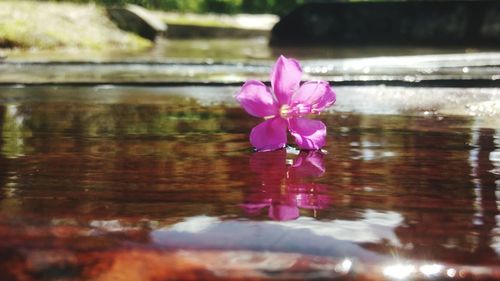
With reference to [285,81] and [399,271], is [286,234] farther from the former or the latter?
[285,81]

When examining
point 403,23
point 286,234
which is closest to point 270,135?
point 286,234

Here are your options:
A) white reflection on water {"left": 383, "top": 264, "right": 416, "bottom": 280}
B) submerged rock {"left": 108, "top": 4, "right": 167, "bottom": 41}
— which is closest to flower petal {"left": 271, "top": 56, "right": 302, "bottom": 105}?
white reflection on water {"left": 383, "top": 264, "right": 416, "bottom": 280}

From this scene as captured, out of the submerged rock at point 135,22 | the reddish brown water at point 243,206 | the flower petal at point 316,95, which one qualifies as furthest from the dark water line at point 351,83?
the submerged rock at point 135,22

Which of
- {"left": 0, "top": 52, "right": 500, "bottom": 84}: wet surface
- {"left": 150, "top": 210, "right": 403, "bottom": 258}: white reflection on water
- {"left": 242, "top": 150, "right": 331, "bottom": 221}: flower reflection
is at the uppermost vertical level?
{"left": 0, "top": 52, "right": 500, "bottom": 84}: wet surface

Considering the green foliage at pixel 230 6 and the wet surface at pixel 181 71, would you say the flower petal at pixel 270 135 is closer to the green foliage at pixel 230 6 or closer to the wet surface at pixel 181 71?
the wet surface at pixel 181 71

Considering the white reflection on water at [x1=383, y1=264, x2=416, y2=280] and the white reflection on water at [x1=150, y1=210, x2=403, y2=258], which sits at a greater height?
the white reflection on water at [x1=150, y1=210, x2=403, y2=258]

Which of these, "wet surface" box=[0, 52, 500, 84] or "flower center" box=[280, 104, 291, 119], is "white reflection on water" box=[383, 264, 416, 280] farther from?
"wet surface" box=[0, 52, 500, 84]

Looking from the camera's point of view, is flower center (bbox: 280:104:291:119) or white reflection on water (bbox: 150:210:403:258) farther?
flower center (bbox: 280:104:291:119)

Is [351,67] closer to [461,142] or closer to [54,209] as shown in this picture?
[461,142]
